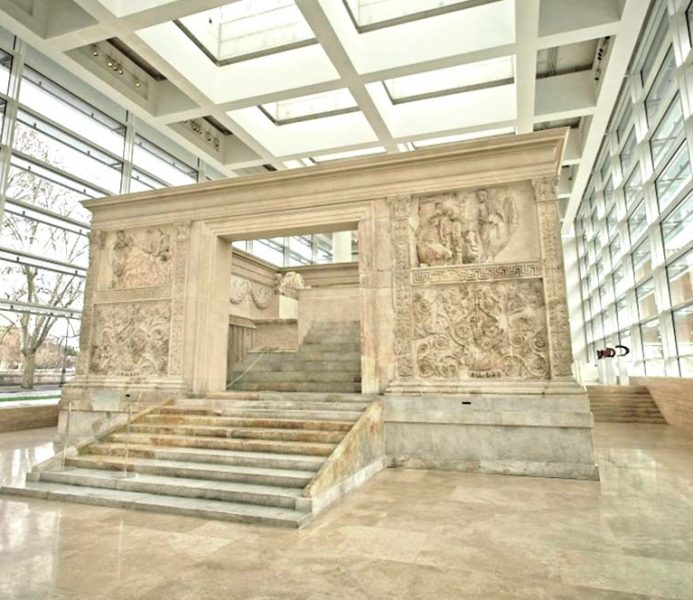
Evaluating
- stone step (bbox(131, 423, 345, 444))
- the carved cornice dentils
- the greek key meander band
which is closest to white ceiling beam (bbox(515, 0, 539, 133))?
the carved cornice dentils

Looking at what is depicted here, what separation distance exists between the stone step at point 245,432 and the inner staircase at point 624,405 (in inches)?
442

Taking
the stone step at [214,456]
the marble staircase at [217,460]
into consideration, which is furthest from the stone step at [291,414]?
the stone step at [214,456]

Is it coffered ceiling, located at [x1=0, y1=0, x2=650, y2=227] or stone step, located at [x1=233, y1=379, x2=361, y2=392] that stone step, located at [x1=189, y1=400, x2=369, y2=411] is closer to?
stone step, located at [x1=233, y1=379, x2=361, y2=392]

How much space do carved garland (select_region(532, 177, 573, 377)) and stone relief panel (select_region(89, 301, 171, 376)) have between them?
267 inches

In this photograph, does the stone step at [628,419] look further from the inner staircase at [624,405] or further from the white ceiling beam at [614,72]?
the white ceiling beam at [614,72]

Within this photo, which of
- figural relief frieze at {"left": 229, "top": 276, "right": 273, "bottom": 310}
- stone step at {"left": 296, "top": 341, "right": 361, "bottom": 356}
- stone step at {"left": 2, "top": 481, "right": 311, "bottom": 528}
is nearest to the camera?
stone step at {"left": 2, "top": 481, "right": 311, "bottom": 528}

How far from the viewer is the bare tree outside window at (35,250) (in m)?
11.0

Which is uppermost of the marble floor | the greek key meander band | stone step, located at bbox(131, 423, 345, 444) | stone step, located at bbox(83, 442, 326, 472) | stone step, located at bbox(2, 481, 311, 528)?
the greek key meander band

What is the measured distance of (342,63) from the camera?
11.0m

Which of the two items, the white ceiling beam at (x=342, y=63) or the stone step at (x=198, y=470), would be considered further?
the white ceiling beam at (x=342, y=63)

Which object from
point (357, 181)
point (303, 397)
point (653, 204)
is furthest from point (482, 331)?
point (653, 204)

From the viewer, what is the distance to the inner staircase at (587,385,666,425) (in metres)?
13.2

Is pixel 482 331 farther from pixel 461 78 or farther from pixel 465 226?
pixel 461 78

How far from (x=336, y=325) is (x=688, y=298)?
903 centimetres
